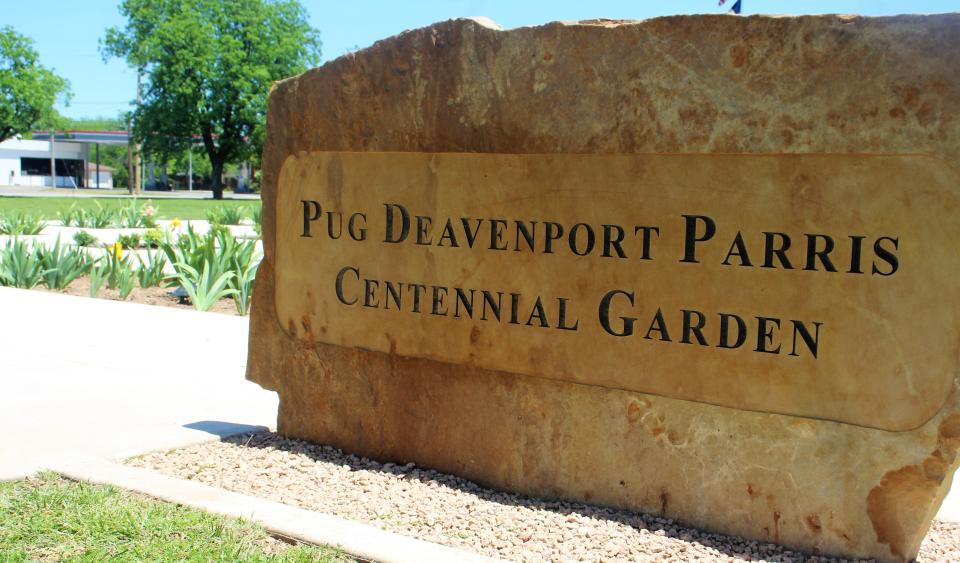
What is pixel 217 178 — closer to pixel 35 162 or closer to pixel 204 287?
pixel 35 162

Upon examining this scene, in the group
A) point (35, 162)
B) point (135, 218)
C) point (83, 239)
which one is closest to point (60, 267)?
point (83, 239)

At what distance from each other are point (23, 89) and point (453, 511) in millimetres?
Result: 55943

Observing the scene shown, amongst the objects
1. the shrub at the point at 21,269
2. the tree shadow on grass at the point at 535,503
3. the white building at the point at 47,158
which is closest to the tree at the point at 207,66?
the white building at the point at 47,158

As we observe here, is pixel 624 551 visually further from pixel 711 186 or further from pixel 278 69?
pixel 278 69

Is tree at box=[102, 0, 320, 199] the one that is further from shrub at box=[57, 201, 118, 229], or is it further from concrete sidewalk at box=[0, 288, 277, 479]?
concrete sidewalk at box=[0, 288, 277, 479]

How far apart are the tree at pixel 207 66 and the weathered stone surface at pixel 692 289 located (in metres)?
49.1

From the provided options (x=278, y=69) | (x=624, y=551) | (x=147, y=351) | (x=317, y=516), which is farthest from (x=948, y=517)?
(x=278, y=69)

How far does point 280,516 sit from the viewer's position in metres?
3.88

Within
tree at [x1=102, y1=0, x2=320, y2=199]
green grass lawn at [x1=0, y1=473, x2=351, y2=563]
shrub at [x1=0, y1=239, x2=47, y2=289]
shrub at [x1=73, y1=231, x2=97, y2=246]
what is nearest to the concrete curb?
green grass lawn at [x1=0, y1=473, x2=351, y2=563]

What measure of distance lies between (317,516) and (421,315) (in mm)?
1103

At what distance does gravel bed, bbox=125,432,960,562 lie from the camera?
3.73 metres

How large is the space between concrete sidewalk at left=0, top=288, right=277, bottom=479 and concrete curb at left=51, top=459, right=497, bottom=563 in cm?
40

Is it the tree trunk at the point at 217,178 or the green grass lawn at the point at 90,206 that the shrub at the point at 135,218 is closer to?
the green grass lawn at the point at 90,206

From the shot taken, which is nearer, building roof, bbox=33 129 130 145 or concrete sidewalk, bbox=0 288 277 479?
concrete sidewalk, bbox=0 288 277 479
